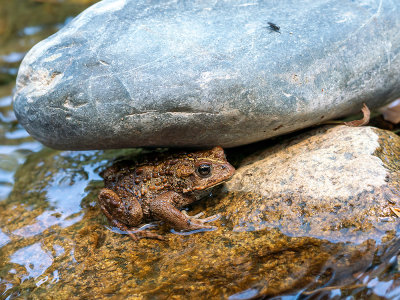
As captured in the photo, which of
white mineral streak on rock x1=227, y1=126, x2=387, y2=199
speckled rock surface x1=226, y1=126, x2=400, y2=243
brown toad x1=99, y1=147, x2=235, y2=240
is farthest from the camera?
brown toad x1=99, y1=147, x2=235, y2=240

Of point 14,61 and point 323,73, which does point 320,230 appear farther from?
point 14,61

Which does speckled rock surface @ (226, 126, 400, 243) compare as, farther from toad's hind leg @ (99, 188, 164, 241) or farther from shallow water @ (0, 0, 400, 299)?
toad's hind leg @ (99, 188, 164, 241)

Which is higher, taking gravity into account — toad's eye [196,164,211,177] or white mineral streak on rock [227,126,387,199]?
white mineral streak on rock [227,126,387,199]

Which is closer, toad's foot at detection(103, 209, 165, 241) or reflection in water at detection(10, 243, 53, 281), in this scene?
Answer: reflection in water at detection(10, 243, 53, 281)

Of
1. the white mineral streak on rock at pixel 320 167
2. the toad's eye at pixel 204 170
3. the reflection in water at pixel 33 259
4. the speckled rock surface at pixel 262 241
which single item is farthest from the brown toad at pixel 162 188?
the reflection in water at pixel 33 259

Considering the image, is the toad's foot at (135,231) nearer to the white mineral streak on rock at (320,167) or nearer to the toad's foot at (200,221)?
the toad's foot at (200,221)

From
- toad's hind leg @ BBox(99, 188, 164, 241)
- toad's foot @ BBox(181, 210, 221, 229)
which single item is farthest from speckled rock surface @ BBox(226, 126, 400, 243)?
toad's hind leg @ BBox(99, 188, 164, 241)

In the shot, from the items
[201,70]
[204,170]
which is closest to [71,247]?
[204,170]

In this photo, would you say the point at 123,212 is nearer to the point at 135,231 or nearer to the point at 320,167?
the point at 135,231
